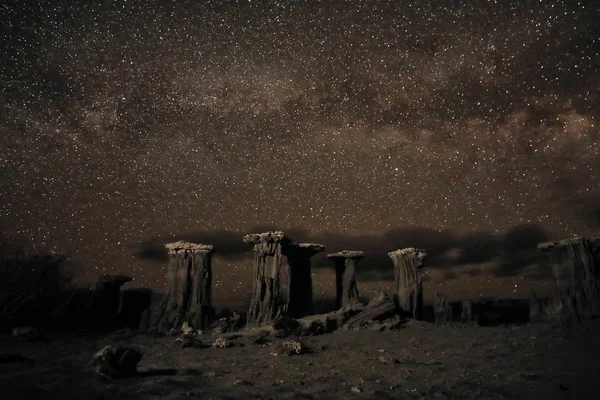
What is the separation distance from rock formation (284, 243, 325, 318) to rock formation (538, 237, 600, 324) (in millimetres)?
12917

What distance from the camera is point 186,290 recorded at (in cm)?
2153

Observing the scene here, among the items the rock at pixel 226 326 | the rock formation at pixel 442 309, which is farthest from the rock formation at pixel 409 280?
the rock at pixel 226 326

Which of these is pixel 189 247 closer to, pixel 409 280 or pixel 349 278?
pixel 349 278

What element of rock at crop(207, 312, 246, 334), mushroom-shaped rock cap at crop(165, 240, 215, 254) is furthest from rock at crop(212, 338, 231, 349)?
mushroom-shaped rock cap at crop(165, 240, 215, 254)

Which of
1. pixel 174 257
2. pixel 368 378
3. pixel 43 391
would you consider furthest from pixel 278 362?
pixel 174 257

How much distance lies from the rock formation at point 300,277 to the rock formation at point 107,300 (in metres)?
9.77

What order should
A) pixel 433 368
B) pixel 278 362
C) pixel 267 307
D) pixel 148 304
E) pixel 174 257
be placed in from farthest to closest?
pixel 148 304, pixel 174 257, pixel 267 307, pixel 278 362, pixel 433 368

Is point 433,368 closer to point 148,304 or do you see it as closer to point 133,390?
point 133,390

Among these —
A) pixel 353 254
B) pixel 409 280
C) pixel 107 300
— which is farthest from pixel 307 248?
pixel 107 300

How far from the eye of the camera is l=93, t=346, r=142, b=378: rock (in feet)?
25.0

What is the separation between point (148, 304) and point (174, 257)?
19.4 feet

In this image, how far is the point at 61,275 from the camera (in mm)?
24734

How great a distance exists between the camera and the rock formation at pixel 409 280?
22.4m

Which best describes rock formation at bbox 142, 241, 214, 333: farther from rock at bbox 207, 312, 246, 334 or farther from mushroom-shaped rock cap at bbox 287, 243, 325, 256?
mushroom-shaped rock cap at bbox 287, 243, 325, 256
